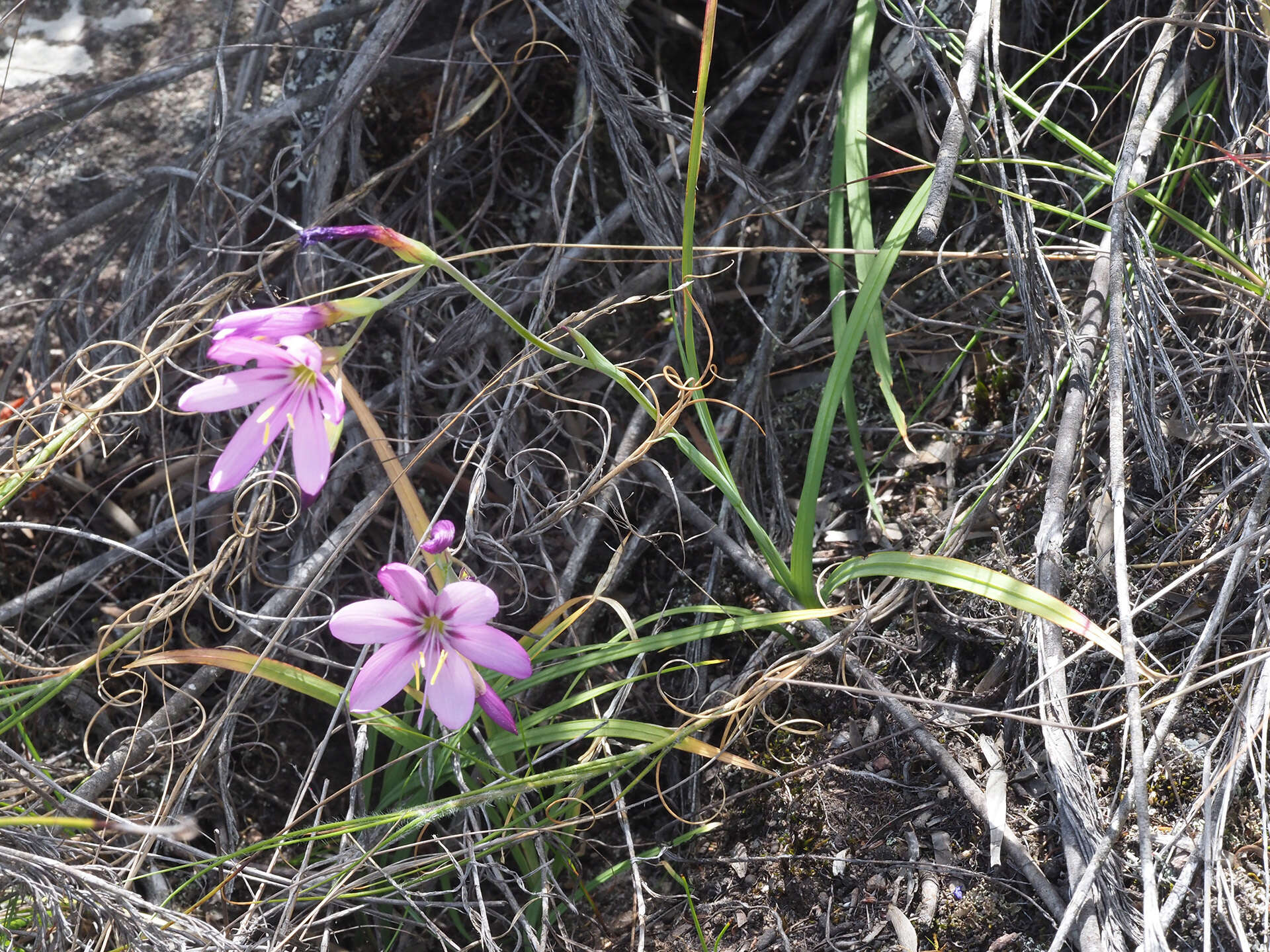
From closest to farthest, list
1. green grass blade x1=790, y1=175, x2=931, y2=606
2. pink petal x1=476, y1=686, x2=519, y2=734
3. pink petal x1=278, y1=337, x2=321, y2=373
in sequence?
pink petal x1=278, y1=337, x2=321, y2=373 → pink petal x1=476, y1=686, x2=519, y2=734 → green grass blade x1=790, y1=175, x2=931, y2=606

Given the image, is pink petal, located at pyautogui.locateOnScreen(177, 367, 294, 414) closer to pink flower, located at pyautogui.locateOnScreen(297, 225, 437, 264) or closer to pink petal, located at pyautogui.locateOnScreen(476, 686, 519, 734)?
pink flower, located at pyautogui.locateOnScreen(297, 225, 437, 264)

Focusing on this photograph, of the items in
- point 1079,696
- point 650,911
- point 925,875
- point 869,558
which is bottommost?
point 650,911

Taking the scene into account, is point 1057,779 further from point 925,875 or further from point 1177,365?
point 1177,365

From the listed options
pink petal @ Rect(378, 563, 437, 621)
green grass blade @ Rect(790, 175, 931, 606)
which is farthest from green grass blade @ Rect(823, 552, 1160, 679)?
pink petal @ Rect(378, 563, 437, 621)

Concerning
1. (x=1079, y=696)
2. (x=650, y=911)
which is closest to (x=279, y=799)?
(x=650, y=911)

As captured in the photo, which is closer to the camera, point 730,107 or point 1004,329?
point 1004,329

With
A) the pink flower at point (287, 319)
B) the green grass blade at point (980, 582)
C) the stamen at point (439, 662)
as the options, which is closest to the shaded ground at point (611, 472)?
the green grass blade at point (980, 582)
